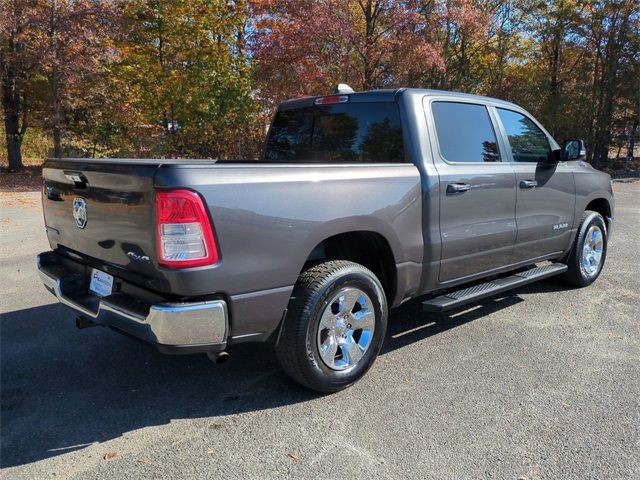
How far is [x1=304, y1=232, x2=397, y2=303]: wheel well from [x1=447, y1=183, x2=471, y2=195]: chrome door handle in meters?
0.71

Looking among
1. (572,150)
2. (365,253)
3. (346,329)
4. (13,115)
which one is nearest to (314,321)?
(346,329)

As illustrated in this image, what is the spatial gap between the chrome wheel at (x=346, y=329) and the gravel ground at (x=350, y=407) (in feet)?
0.79

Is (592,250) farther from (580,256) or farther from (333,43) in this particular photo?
(333,43)

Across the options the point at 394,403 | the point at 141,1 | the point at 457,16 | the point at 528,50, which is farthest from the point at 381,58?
the point at 394,403

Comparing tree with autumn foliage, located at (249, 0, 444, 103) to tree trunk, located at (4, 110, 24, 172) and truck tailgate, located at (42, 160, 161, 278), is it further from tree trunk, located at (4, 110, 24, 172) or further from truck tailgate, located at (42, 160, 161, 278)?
truck tailgate, located at (42, 160, 161, 278)

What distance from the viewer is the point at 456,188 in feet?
12.5

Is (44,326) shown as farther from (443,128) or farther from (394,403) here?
(443,128)

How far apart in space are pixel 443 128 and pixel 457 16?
13978 mm

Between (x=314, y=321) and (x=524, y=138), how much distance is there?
2.98 m

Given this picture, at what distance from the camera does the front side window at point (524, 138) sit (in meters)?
4.58

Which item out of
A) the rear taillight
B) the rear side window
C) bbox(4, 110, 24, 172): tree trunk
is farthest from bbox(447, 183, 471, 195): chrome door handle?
bbox(4, 110, 24, 172): tree trunk

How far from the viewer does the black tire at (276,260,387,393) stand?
301cm

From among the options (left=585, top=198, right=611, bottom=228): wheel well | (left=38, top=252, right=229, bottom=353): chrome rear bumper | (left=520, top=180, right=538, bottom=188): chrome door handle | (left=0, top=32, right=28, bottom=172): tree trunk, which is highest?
(left=0, top=32, right=28, bottom=172): tree trunk

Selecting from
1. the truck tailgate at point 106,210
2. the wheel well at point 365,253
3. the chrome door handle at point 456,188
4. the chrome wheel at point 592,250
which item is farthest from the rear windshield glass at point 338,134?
the chrome wheel at point 592,250
